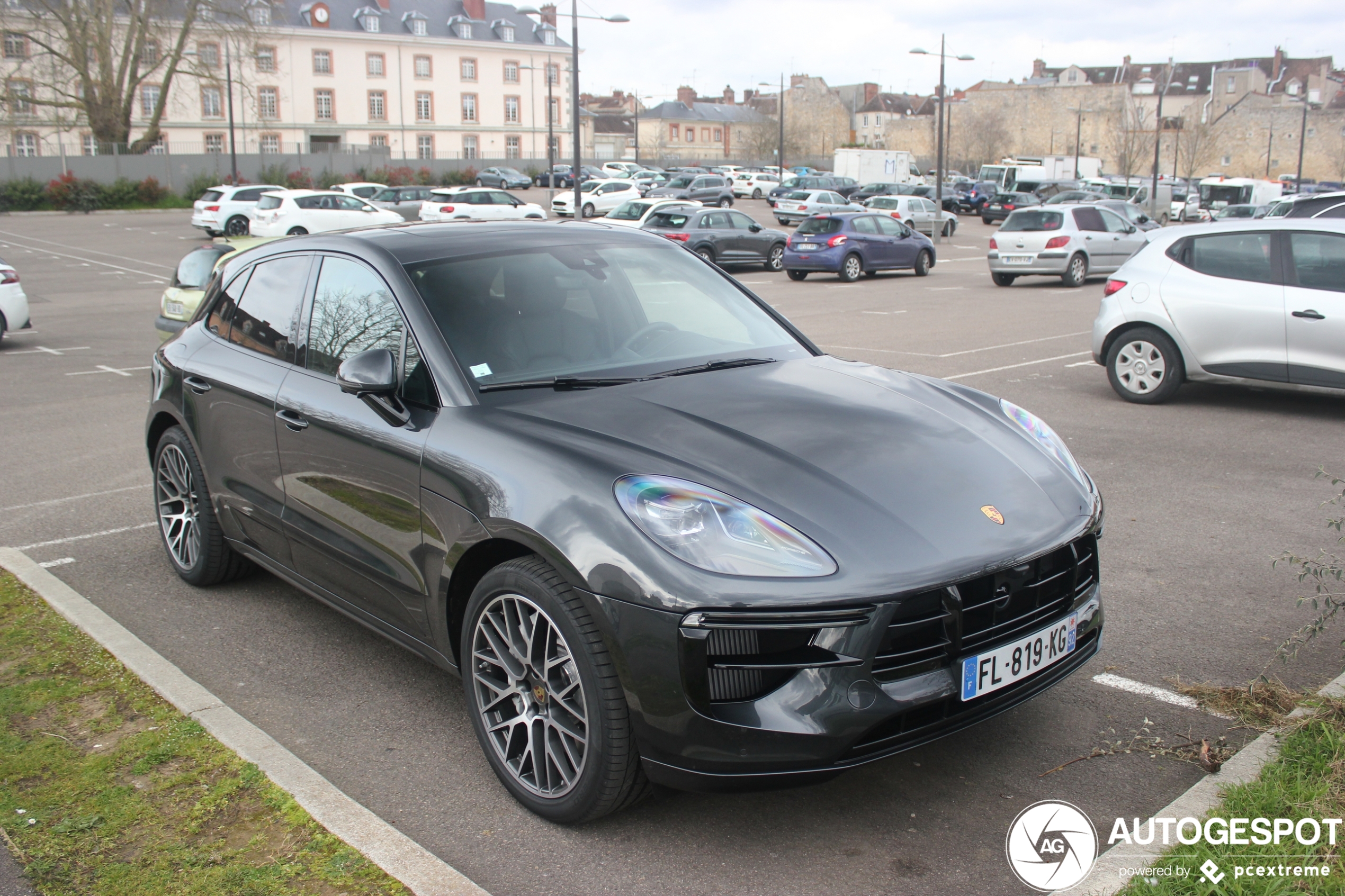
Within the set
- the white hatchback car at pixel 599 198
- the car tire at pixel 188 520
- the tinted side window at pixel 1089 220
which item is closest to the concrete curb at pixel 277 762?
the car tire at pixel 188 520

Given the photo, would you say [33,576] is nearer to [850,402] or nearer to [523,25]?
[850,402]

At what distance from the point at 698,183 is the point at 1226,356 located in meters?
47.4

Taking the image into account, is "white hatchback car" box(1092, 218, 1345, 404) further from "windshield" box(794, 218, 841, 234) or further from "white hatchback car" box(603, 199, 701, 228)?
"white hatchback car" box(603, 199, 701, 228)

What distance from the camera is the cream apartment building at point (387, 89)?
262 feet

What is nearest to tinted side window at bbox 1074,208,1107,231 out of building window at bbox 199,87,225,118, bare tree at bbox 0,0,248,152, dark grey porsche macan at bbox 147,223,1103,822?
dark grey porsche macan at bbox 147,223,1103,822

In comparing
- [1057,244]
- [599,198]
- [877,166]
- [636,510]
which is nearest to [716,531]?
[636,510]

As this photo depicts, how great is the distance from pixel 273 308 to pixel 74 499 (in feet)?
10.8

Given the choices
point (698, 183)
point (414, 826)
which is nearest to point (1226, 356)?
point (414, 826)

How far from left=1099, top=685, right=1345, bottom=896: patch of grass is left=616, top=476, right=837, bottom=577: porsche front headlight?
1.13 meters

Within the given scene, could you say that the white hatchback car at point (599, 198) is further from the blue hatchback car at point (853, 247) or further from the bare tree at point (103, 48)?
the bare tree at point (103, 48)

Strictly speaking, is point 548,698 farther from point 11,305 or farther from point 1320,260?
point 11,305

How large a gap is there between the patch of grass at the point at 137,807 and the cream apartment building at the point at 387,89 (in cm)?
7504

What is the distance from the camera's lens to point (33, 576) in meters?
5.35

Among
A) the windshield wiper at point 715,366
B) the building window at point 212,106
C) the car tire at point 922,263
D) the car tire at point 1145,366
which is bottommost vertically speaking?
the car tire at point 1145,366
